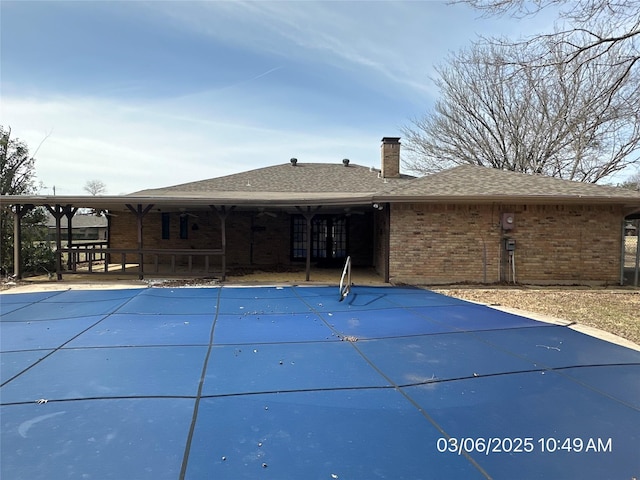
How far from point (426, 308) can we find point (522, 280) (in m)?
5.00

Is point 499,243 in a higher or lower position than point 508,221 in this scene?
lower

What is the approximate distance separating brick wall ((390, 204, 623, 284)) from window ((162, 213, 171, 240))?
918 centimetres

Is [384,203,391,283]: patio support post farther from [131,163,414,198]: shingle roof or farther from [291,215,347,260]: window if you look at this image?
[291,215,347,260]: window

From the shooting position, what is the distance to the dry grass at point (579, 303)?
6875mm

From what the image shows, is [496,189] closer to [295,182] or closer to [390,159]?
[390,159]

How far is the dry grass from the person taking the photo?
688 cm

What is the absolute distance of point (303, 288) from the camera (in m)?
10.5

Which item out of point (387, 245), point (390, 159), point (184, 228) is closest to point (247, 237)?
point (184, 228)

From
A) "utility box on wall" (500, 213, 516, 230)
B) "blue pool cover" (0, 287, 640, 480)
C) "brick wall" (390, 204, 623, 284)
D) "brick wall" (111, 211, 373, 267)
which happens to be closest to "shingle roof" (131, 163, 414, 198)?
"brick wall" (111, 211, 373, 267)

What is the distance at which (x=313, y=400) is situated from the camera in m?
3.73

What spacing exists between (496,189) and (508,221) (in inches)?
37.7

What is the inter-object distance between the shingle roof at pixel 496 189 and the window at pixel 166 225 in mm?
9083

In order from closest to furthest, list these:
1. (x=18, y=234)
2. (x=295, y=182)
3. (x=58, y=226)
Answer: (x=18, y=234), (x=58, y=226), (x=295, y=182)

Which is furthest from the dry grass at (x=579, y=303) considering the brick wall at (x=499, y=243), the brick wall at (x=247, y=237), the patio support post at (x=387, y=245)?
the brick wall at (x=247, y=237)
